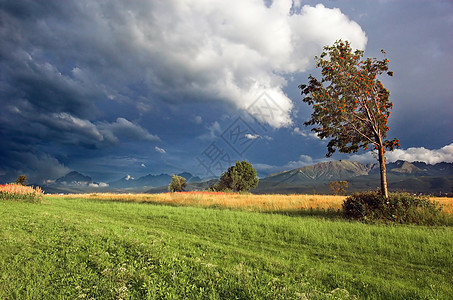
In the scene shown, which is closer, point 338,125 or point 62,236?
point 62,236

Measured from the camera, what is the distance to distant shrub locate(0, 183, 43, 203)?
A: 2269 centimetres

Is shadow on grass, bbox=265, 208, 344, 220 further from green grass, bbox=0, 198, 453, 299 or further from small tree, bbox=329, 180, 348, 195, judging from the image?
small tree, bbox=329, 180, 348, 195

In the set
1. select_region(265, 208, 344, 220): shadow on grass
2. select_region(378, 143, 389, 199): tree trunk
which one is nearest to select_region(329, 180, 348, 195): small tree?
select_region(378, 143, 389, 199): tree trunk

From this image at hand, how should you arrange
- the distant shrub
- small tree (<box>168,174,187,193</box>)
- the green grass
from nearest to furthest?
1. the green grass
2. the distant shrub
3. small tree (<box>168,174,187,193</box>)

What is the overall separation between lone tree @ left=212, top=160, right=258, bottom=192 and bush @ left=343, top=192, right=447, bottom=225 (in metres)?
50.0

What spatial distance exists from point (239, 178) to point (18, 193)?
49.5 metres

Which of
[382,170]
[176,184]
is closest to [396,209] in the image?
[382,170]

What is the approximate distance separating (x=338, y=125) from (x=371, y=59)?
18.9 ft

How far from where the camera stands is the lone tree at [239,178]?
66.1 m

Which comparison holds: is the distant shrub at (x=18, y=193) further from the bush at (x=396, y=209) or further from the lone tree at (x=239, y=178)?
the lone tree at (x=239, y=178)

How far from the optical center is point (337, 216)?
15469mm

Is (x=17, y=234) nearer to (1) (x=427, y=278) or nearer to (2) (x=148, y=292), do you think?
(2) (x=148, y=292)

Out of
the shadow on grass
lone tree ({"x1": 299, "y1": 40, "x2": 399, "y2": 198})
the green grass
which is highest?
lone tree ({"x1": 299, "y1": 40, "x2": 399, "y2": 198})

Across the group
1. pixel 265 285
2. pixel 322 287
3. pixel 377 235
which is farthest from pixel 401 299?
pixel 377 235
